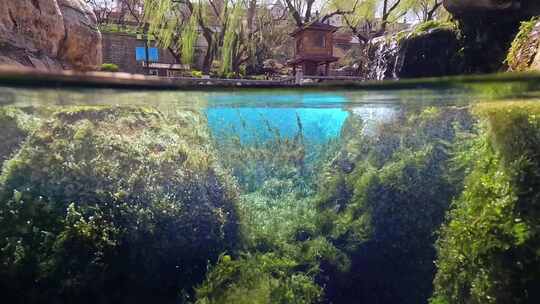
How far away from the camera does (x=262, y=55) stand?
67.8 ft

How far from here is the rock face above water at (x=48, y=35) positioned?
6727 mm

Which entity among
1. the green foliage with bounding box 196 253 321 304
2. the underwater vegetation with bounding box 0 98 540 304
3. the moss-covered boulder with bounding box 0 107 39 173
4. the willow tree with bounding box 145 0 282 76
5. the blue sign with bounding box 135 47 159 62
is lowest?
the green foliage with bounding box 196 253 321 304

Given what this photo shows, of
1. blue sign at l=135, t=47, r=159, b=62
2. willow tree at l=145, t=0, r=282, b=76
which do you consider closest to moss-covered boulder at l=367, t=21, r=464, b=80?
willow tree at l=145, t=0, r=282, b=76

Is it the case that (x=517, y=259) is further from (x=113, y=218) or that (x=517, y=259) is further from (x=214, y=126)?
(x=214, y=126)

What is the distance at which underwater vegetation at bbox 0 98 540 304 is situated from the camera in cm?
386

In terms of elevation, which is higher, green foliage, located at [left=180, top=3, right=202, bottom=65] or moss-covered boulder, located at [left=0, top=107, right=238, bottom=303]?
green foliage, located at [left=180, top=3, right=202, bottom=65]

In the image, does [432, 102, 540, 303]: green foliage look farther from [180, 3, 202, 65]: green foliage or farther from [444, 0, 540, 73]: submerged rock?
[180, 3, 202, 65]: green foliage

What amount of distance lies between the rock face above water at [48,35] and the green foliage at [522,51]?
651 cm

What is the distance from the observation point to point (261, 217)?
618 cm

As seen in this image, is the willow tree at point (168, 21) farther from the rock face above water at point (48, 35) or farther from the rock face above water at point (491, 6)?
the rock face above water at point (491, 6)

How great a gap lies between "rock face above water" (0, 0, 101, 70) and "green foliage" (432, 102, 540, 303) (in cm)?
620

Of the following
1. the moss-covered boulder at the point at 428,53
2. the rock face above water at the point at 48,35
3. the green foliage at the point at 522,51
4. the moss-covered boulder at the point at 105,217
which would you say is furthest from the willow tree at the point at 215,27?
the green foliage at the point at 522,51

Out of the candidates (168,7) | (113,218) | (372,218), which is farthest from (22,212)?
(168,7)

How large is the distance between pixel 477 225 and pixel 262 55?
1797 centimetres
